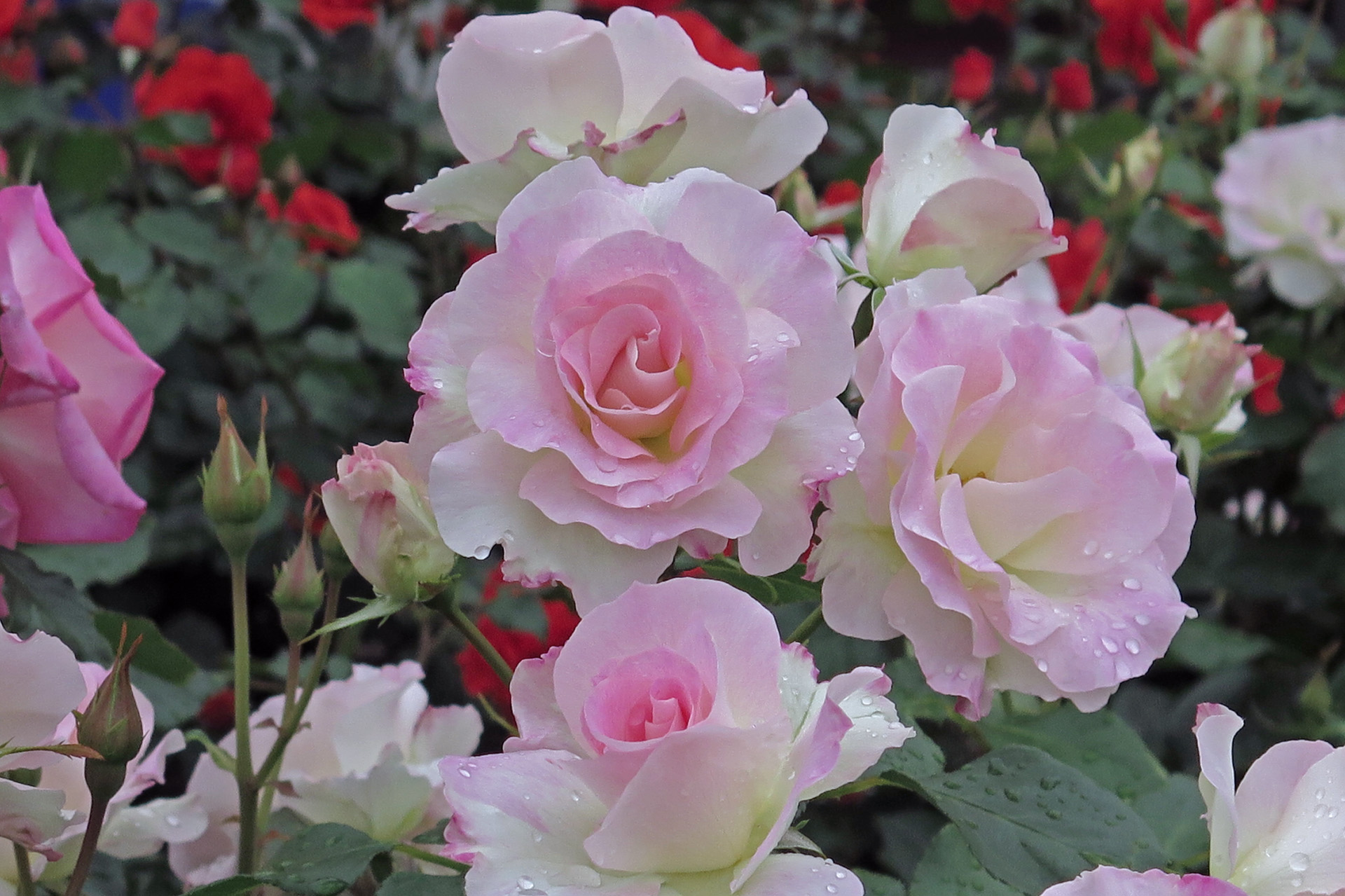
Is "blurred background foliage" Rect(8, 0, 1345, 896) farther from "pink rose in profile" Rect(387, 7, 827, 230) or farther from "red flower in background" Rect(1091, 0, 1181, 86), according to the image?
"pink rose in profile" Rect(387, 7, 827, 230)

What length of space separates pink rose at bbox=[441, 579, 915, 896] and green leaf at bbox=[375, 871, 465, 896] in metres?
0.09

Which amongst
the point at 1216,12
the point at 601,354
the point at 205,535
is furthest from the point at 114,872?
the point at 1216,12

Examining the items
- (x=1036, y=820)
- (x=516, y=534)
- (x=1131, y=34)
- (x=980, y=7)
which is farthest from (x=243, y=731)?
(x=980, y=7)

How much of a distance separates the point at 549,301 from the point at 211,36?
5.62 ft

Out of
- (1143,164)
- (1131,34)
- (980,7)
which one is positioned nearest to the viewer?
(1143,164)

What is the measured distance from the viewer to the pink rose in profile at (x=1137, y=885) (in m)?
0.35

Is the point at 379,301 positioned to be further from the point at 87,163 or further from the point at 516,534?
the point at 516,534

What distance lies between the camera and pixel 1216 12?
1.46 m

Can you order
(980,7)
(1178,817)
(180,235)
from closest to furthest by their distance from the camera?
(1178,817) → (180,235) → (980,7)

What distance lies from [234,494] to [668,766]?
245 millimetres

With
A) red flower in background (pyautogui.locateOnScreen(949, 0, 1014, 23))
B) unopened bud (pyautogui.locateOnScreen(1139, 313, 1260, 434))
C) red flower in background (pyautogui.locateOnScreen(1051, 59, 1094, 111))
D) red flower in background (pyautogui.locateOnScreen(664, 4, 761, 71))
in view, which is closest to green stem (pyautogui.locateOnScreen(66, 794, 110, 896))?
unopened bud (pyautogui.locateOnScreen(1139, 313, 1260, 434))

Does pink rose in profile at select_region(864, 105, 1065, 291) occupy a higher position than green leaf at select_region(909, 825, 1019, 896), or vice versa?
pink rose in profile at select_region(864, 105, 1065, 291)

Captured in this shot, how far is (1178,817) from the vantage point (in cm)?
59

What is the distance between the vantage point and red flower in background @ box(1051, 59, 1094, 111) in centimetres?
169
